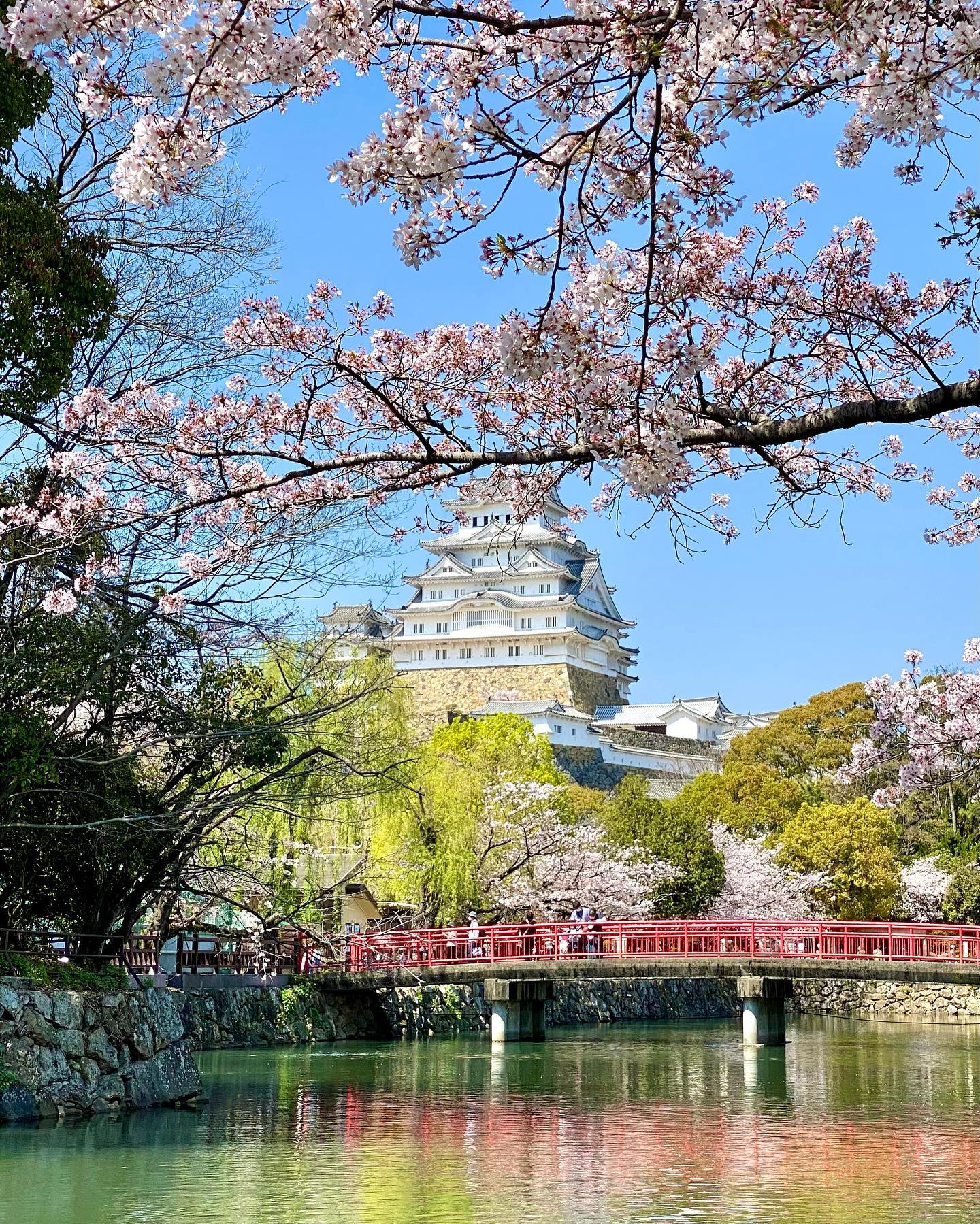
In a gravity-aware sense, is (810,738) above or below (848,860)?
above

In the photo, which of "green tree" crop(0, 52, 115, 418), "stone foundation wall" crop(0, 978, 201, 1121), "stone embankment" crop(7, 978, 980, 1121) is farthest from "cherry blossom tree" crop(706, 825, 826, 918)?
"green tree" crop(0, 52, 115, 418)

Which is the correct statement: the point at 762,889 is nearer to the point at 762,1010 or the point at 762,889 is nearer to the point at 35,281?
the point at 762,1010

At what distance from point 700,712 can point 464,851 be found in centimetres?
3045

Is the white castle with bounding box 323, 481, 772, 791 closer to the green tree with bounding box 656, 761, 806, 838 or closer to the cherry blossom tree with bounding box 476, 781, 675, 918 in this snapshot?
the green tree with bounding box 656, 761, 806, 838

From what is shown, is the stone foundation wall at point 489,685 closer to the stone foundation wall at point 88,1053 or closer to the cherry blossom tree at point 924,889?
the cherry blossom tree at point 924,889

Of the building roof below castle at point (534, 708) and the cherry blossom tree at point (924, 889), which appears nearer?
the cherry blossom tree at point (924, 889)

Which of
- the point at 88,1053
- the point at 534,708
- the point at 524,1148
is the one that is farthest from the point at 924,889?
the point at 88,1053

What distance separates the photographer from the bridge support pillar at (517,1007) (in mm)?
22766

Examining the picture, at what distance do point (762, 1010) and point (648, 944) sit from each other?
3129mm

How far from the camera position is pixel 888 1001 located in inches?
1196

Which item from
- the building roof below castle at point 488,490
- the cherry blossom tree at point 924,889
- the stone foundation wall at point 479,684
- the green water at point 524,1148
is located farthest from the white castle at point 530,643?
the building roof below castle at point 488,490

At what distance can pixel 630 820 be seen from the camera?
3017 centimetres

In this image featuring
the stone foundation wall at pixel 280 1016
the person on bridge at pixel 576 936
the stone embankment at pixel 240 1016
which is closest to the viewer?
the stone embankment at pixel 240 1016

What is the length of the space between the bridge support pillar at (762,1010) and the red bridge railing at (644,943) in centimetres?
46
